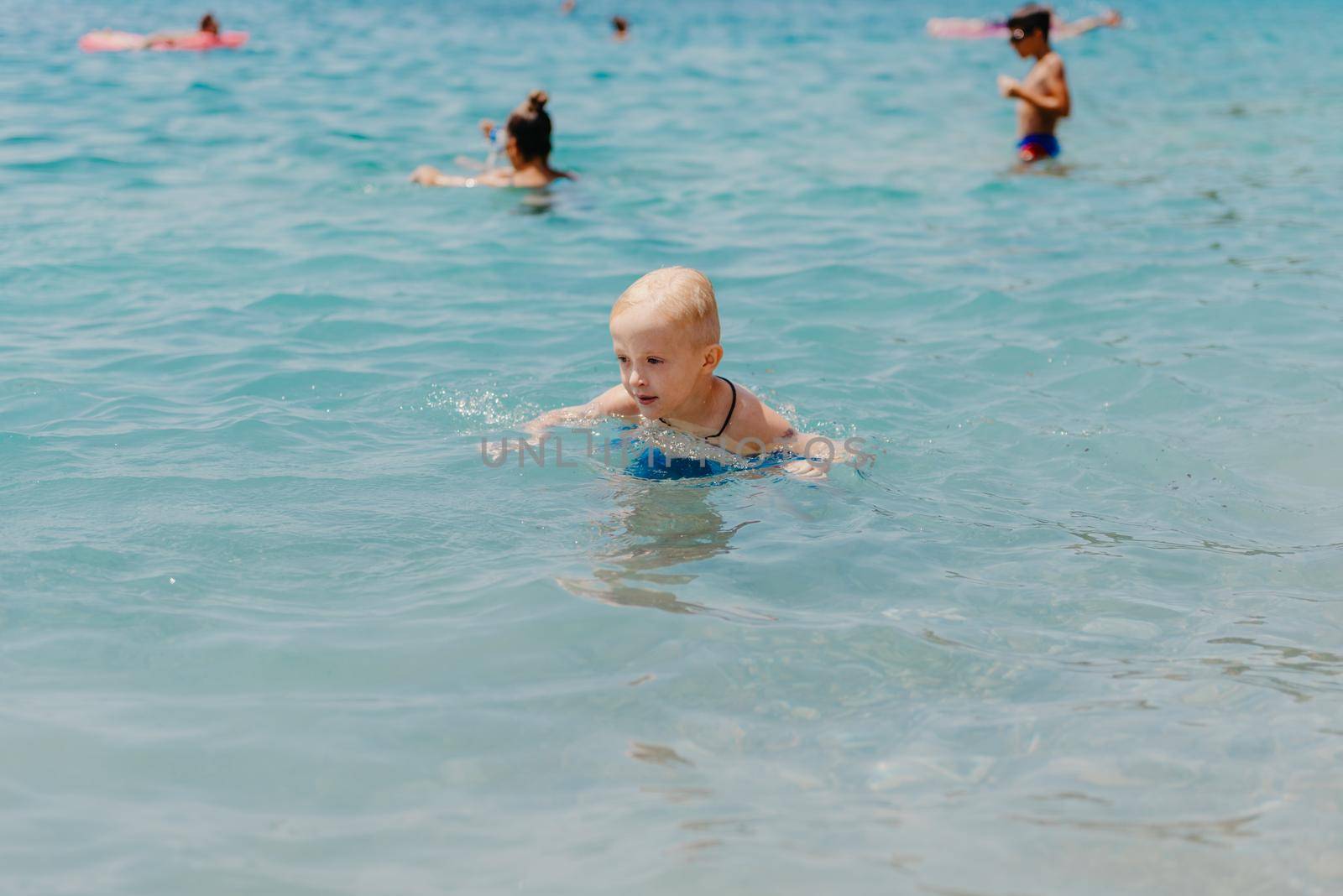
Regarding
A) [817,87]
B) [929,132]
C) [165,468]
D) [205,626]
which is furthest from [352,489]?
[817,87]

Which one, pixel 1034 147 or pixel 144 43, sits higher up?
pixel 144 43

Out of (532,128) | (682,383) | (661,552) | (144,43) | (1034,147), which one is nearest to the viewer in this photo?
(661,552)

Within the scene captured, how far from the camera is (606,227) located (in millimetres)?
9062

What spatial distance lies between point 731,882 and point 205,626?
168 cm

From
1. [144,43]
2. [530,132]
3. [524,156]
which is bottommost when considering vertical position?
[524,156]

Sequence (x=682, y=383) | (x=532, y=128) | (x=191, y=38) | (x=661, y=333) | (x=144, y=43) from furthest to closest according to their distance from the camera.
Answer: (x=191, y=38) → (x=144, y=43) → (x=532, y=128) → (x=682, y=383) → (x=661, y=333)

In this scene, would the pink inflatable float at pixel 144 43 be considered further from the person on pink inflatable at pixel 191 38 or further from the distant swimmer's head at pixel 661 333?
the distant swimmer's head at pixel 661 333

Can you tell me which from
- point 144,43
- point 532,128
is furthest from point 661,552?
point 144,43

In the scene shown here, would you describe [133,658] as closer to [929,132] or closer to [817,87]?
[929,132]

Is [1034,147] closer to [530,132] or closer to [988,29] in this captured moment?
[530,132]

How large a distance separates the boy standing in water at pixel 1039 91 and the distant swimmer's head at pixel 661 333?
7.65 metres

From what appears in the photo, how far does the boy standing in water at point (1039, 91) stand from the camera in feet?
37.0

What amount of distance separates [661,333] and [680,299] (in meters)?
0.14

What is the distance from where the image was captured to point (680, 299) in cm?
438
